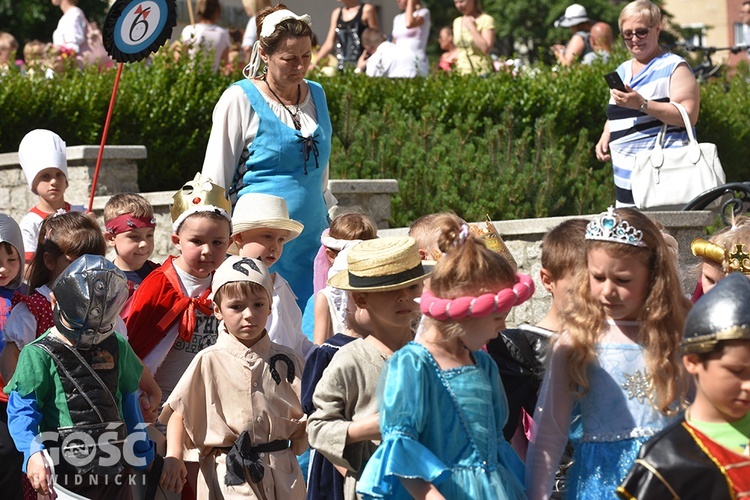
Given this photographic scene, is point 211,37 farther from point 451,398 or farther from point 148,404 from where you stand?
point 451,398

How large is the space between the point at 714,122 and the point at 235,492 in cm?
897

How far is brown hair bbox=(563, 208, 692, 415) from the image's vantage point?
386 cm

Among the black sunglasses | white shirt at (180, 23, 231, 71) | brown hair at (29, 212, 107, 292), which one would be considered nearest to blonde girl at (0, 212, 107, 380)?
brown hair at (29, 212, 107, 292)

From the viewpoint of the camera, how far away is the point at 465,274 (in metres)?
3.83

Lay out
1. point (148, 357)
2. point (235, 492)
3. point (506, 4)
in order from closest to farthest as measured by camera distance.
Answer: point (235, 492), point (148, 357), point (506, 4)

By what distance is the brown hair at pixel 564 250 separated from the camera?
440 cm

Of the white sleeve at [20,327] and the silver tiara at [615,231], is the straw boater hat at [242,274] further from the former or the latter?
the silver tiara at [615,231]

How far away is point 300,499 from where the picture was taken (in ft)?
16.4

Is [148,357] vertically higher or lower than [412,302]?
lower

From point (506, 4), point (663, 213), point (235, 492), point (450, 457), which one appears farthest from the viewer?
point (506, 4)

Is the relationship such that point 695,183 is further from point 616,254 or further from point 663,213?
point 616,254

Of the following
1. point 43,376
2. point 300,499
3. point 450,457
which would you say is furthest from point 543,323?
point 43,376

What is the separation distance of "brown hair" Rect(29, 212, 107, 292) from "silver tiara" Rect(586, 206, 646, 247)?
2.82 m

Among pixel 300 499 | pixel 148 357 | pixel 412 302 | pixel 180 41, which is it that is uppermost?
pixel 180 41
